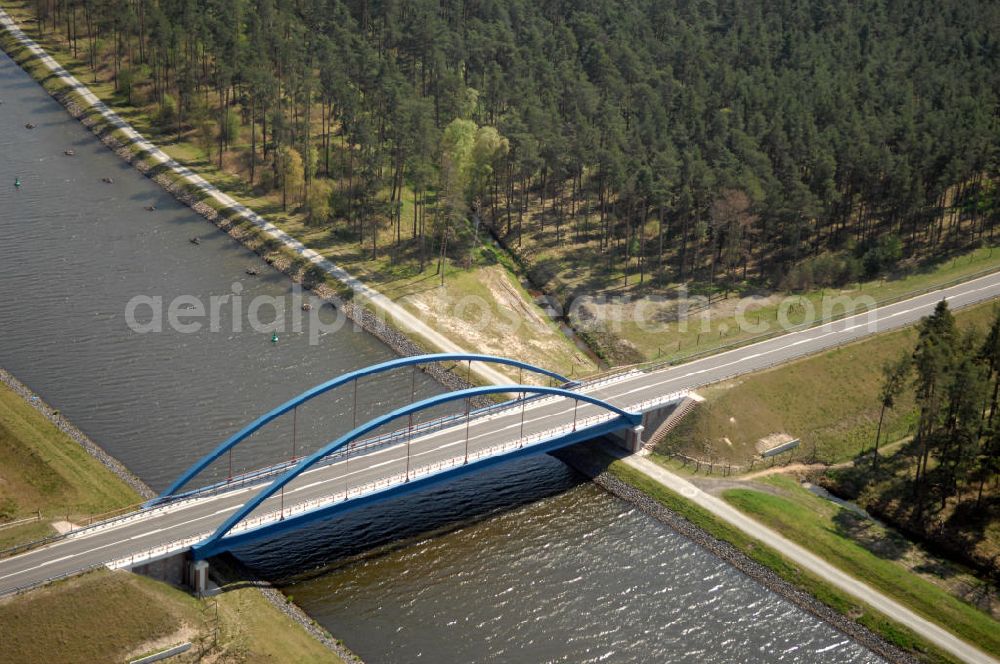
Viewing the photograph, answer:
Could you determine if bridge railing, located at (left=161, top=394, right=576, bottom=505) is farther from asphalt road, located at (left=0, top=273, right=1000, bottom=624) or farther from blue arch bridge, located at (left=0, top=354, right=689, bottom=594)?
asphalt road, located at (left=0, top=273, right=1000, bottom=624)

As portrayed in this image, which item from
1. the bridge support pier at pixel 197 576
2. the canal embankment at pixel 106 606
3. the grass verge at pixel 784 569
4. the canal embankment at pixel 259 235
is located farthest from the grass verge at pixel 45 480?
the grass verge at pixel 784 569

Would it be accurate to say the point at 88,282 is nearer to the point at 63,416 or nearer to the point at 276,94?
the point at 63,416

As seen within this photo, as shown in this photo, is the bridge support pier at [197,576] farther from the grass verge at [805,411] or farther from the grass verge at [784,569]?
the grass verge at [805,411]

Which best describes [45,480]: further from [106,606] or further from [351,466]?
[351,466]

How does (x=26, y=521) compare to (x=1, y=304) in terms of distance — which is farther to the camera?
(x=1, y=304)

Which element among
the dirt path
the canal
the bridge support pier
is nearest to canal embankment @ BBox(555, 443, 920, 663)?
the dirt path

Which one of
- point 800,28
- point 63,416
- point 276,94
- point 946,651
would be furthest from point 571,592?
point 800,28
